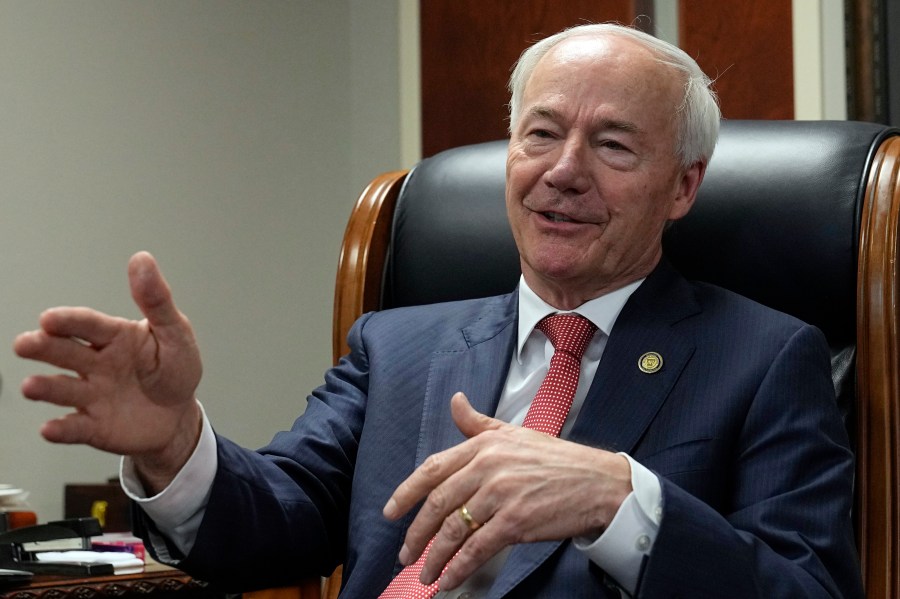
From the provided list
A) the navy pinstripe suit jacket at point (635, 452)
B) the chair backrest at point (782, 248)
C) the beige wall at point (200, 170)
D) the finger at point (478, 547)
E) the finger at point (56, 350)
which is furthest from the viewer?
the beige wall at point (200, 170)

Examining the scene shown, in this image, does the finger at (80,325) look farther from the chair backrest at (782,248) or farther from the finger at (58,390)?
the chair backrest at (782,248)

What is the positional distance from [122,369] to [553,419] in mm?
576

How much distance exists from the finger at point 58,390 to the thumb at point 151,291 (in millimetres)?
93

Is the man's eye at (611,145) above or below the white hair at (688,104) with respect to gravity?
below

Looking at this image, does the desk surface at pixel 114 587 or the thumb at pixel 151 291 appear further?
the desk surface at pixel 114 587

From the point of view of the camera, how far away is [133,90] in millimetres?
3117

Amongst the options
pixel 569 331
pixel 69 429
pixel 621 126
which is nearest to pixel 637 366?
pixel 569 331

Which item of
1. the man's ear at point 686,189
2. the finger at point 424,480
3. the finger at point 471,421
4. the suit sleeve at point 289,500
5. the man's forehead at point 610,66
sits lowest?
the suit sleeve at point 289,500

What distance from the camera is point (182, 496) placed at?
1360 millimetres

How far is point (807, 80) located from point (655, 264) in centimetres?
111

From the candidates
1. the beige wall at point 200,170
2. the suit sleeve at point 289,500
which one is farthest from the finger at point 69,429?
the beige wall at point 200,170

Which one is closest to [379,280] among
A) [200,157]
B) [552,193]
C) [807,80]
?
[552,193]

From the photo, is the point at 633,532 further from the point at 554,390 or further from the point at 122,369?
the point at 122,369

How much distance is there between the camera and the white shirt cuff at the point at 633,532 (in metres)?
1.21
